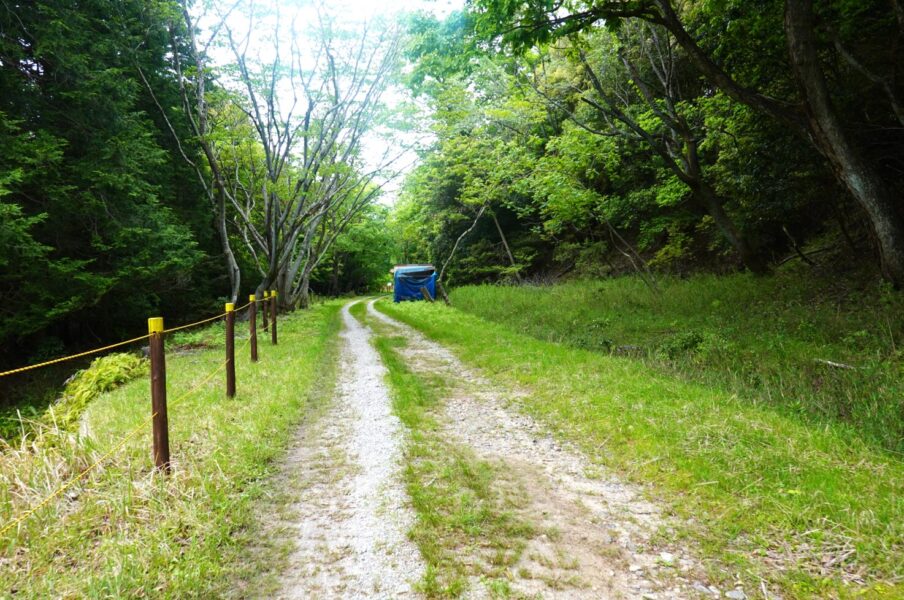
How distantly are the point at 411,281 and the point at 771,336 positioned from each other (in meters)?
19.3

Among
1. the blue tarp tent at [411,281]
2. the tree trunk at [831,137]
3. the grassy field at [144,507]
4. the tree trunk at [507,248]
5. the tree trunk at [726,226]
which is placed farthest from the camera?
the blue tarp tent at [411,281]

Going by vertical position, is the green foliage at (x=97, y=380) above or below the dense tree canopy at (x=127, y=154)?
below

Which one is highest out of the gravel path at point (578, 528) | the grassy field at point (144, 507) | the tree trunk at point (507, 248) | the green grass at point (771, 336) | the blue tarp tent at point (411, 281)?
the tree trunk at point (507, 248)

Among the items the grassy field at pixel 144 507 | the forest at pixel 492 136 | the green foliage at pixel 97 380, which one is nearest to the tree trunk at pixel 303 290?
the forest at pixel 492 136

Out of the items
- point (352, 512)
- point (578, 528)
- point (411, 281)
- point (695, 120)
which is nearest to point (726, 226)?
point (695, 120)

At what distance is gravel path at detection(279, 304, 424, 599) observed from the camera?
238 centimetres

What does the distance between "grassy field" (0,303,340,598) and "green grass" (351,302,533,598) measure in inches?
37.5

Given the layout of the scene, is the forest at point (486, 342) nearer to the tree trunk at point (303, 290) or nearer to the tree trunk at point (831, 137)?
the tree trunk at point (831, 137)

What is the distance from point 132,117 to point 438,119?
9110mm

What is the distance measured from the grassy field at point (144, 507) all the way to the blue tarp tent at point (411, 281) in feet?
62.6

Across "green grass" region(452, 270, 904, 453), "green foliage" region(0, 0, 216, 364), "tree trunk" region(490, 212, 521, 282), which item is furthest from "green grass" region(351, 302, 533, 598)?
"tree trunk" region(490, 212, 521, 282)

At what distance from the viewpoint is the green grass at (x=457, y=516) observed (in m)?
2.42

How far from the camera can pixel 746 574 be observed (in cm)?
236

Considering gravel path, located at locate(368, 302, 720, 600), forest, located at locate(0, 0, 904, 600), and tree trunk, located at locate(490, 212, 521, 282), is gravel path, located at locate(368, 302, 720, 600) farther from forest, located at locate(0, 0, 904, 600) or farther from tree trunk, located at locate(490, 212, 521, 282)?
tree trunk, located at locate(490, 212, 521, 282)
